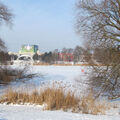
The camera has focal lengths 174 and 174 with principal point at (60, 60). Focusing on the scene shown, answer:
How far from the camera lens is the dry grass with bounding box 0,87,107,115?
24.8ft

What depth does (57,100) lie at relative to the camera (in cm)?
808

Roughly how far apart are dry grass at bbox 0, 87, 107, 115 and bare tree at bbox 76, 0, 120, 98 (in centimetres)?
135

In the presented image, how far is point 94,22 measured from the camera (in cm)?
935

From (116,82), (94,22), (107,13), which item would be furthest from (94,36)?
(116,82)

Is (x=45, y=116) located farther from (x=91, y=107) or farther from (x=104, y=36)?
(x=104, y=36)

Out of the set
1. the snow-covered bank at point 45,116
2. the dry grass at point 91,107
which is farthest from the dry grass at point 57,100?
the snow-covered bank at point 45,116

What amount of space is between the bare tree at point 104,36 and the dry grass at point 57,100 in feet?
4.44

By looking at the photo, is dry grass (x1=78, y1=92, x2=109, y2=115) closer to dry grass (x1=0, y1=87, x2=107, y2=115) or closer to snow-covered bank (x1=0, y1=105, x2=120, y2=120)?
dry grass (x1=0, y1=87, x2=107, y2=115)

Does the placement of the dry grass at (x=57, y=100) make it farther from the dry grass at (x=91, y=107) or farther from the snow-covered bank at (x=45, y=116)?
the snow-covered bank at (x=45, y=116)

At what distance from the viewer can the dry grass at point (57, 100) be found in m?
7.57

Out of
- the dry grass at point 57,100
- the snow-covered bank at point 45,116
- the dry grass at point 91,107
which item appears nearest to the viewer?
the snow-covered bank at point 45,116

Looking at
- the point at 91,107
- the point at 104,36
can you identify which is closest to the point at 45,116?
the point at 91,107

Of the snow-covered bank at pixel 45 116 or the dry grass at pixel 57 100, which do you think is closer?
the snow-covered bank at pixel 45 116

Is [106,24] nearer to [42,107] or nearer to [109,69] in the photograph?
[109,69]
